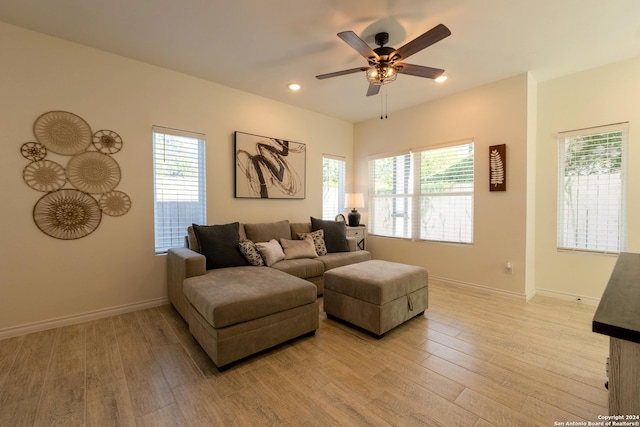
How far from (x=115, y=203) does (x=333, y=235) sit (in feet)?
8.54

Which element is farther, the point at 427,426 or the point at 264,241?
the point at 264,241

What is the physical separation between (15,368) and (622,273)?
3752mm

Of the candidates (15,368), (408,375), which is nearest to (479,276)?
(408,375)

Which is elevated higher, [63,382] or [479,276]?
[479,276]

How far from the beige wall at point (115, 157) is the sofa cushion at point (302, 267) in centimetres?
100

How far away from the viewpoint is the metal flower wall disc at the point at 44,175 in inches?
97.3

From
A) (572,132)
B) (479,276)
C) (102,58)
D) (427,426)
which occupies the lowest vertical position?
(427,426)

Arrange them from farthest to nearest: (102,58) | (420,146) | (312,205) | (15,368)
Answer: (312,205) → (420,146) → (102,58) → (15,368)

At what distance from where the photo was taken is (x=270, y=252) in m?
3.24

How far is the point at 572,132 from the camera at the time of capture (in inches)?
126

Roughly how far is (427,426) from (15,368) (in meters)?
2.74

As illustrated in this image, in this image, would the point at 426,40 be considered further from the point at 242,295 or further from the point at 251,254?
the point at 251,254

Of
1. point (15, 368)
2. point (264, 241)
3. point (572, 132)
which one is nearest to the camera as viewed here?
point (15, 368)

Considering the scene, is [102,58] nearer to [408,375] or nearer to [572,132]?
[408,375]
